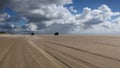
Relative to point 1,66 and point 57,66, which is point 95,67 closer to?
point 57,66

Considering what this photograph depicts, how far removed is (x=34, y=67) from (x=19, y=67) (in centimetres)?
78

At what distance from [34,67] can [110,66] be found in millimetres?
3931

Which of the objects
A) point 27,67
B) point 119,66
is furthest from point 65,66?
point 119,66

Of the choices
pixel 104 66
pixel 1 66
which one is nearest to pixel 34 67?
pixel 1 66

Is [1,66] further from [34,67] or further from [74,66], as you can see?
[74,66]

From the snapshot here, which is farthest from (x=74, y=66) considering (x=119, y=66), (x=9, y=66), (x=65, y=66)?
(x=9, y=66)

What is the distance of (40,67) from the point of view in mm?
10203

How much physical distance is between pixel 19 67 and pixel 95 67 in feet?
12.8

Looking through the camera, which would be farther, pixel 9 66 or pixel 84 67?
pixel 9 66

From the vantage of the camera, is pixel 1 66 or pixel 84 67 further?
pixel 1 66

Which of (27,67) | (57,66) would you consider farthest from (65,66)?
(27,67)

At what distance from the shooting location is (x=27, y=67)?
403 inches

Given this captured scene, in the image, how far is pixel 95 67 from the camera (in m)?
9.98

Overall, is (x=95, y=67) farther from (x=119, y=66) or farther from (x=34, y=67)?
(x=34, y=67)
